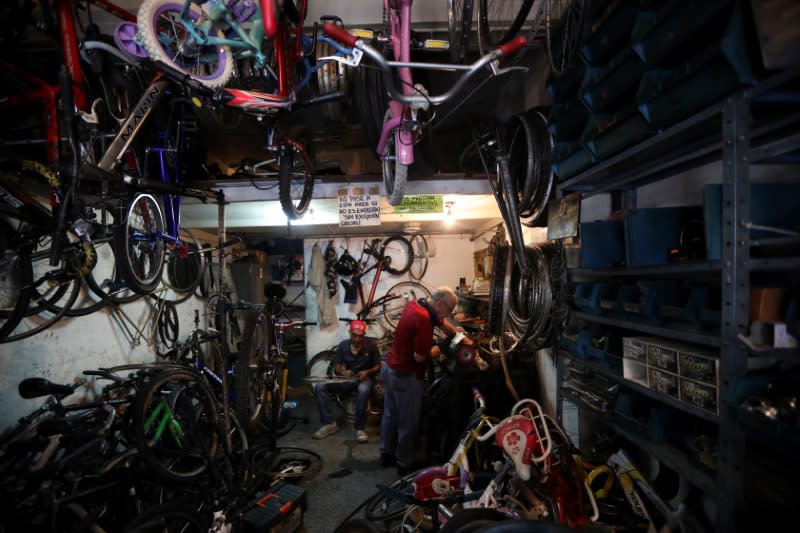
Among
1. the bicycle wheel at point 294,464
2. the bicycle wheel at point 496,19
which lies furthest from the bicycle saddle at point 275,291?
the bicycle wheel at point 496,19

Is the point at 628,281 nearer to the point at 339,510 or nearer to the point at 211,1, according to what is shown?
the point at 339,510

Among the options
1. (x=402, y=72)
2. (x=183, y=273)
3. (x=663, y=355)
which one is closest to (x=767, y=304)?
(x=663, y=355)

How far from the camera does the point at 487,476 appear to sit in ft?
7.43

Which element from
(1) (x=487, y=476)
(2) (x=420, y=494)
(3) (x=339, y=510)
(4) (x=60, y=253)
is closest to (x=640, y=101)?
(1) (x=487, y=476)

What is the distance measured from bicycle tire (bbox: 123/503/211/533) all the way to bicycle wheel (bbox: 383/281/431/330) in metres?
4.13

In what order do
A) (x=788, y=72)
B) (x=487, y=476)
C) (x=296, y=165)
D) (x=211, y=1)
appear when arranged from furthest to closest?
(x=296, y=165)
(x=487, y=476)
(x=211, y=1)
(x=788, y=72)

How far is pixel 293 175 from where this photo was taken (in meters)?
3.18

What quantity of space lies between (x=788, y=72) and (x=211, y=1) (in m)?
2.81

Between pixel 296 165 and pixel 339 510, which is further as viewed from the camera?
pixel 296 165

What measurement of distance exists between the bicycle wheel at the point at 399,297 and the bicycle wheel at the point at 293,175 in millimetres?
3188

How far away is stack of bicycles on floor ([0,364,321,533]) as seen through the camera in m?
1.86

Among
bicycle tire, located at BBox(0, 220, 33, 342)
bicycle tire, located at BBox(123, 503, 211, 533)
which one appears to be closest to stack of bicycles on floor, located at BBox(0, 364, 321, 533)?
bicycle tire, located at BBox(123, 503, 211, 533)

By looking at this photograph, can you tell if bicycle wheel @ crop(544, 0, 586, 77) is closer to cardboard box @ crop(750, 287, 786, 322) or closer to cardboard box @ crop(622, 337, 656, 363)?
cardboard box @ crop(750, 287, 786, 322)

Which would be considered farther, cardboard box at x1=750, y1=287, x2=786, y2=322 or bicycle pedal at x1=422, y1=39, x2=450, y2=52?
bicycle pedal at x1=422, y1=39, x2=450, y2=52
